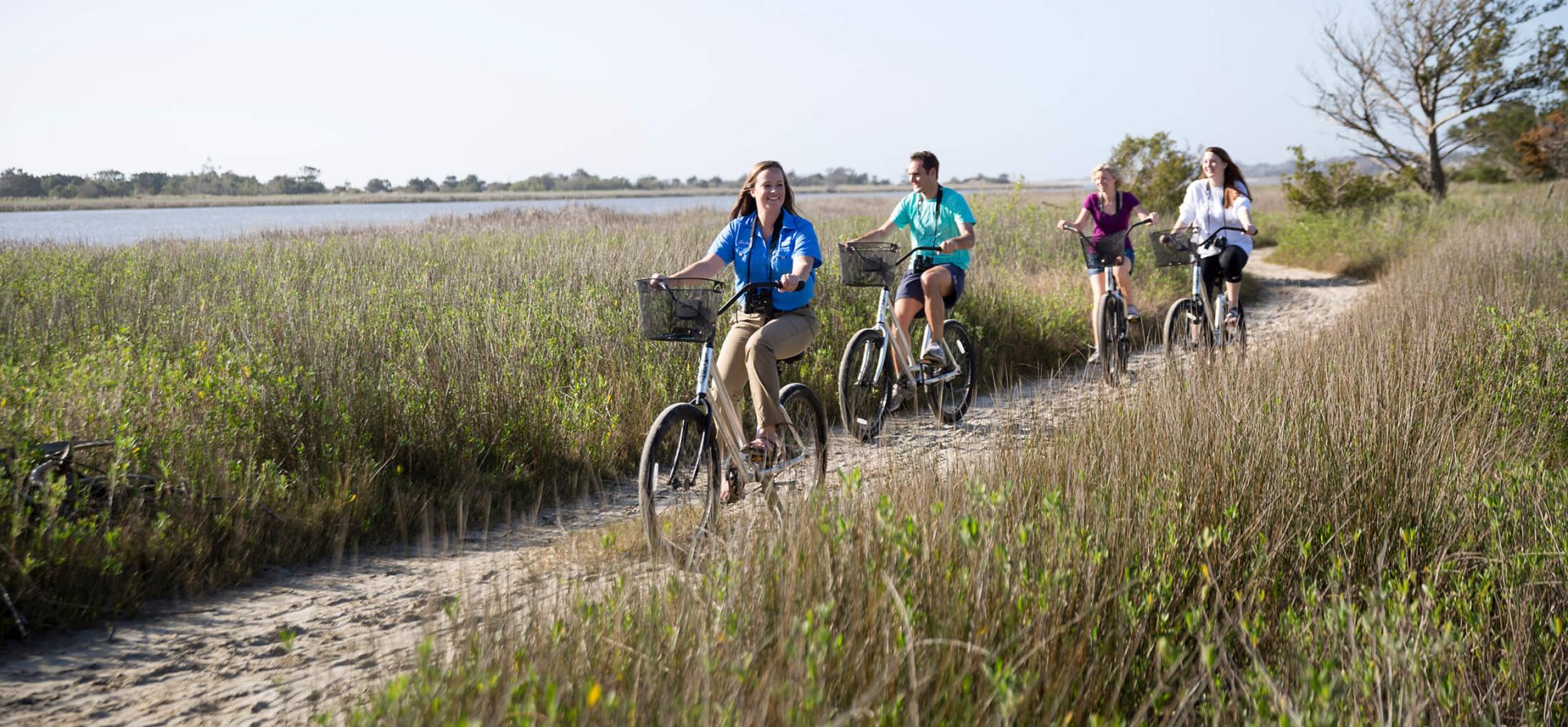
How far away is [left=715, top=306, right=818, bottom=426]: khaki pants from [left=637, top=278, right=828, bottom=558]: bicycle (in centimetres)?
16

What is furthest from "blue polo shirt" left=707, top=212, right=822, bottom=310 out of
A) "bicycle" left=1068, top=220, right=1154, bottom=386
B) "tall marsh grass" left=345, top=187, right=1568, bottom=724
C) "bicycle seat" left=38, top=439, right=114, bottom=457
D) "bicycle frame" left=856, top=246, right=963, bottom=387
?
"bicycle" left=1068, top=220, right=1154, bottom=386

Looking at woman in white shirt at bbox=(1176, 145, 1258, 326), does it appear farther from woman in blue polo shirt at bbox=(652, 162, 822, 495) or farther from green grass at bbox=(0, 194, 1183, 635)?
woman in blue polo shirt at bbox=(652, 162, 822, 495)

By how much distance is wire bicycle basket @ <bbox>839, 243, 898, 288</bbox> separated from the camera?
6.84 metres

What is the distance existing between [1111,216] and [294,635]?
25.9 ft

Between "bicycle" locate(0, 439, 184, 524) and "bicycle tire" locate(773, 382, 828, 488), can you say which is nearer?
"bicycle" locate(0, 439, 184, 524)

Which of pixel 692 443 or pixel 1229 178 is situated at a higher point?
pixel 1229 178

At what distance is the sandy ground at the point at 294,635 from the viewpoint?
3.27 m

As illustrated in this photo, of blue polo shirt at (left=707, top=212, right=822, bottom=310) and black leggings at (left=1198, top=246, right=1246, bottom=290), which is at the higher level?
blue polo shirt at (left=707, top=212, right=822, bottom=310)

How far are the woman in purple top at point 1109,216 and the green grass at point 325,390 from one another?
4.23ft

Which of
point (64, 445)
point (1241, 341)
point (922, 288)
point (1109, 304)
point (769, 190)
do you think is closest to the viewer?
point (64, 445)

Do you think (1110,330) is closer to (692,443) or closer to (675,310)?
(692,443)

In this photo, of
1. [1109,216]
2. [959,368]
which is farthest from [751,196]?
[1109,216]

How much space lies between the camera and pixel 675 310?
4.52 m

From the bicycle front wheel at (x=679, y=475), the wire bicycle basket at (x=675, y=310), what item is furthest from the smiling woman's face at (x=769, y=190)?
the bicycle front wheel at (x=679, y=475)
